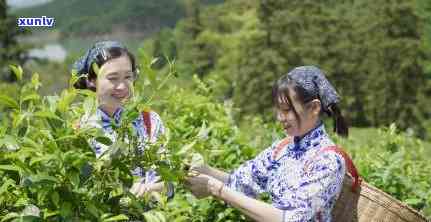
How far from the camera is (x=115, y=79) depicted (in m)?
3.15

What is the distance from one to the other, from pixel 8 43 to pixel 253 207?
34.1 m

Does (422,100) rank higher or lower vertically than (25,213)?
lower

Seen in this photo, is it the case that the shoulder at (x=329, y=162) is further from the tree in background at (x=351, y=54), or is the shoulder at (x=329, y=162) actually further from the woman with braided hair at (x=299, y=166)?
the tree in background at (x=351, y=54)

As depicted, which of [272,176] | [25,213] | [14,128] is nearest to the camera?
[25,213]

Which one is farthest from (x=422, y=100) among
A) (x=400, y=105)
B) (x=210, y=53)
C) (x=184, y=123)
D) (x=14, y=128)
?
(x=14, y=128)

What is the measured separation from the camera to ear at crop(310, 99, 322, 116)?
296 cm

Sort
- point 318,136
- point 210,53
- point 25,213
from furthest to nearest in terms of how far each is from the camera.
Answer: point 210,53, point 318,136, point 25,213

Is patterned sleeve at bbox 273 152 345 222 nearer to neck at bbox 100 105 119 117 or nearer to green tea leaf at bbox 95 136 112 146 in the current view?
neck at bbox 100 105 119 117

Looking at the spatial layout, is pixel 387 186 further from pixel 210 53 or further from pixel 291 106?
pixel 210 53

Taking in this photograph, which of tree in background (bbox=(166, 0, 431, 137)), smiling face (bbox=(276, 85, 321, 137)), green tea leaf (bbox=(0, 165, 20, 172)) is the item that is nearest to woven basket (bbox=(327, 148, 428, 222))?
smiling face (bbox=(276, 85, 321, 137))

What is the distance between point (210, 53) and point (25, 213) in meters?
54.8

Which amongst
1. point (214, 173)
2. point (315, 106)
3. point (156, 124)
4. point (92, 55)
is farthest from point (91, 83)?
point (315, 106)

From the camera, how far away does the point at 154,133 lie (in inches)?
124

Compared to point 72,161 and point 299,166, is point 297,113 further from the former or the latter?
point 72,161
